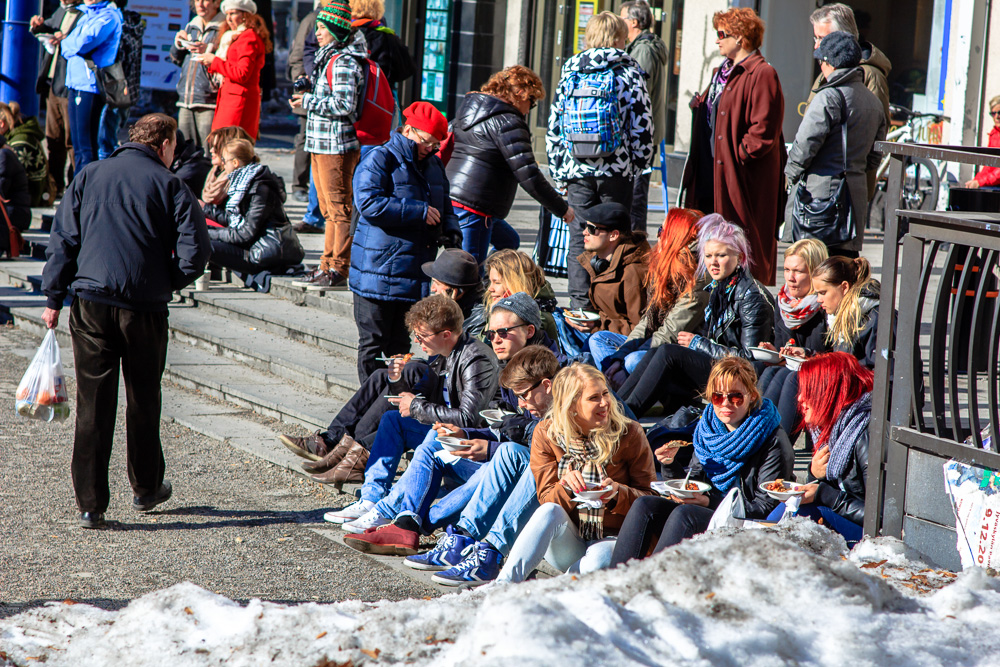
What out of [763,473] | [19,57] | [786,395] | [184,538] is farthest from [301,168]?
[763,473]

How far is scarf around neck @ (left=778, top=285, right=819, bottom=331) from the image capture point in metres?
6.12

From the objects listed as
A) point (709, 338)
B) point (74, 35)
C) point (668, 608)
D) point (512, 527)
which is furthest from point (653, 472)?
point (74, 35)

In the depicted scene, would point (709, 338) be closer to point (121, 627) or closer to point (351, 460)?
point (351, 460)

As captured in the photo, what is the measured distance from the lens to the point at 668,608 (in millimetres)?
2727

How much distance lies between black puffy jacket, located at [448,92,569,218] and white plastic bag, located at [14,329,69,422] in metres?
2.98

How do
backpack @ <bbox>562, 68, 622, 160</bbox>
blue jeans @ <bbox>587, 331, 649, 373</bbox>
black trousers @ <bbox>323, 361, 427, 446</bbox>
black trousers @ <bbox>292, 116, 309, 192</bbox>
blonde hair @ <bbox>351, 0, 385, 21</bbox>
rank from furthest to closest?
black trousers @ <bbox>292, 116, 309, 192</bbox>, blonde hair @ <bbox>351, 0, 385, 21</bbox>, backpack @ <bbox>562, 68, 622, 160</bbox>, blue jeans @ <bbox>587, 331, 649, 373</bbox>, black trousers @ <bbox>323, 361, 427, 446</bbox>

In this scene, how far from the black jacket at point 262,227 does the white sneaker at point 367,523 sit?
450 centimetres

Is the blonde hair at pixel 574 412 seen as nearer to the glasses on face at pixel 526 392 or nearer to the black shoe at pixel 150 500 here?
the glasses on face at pixel 526 392

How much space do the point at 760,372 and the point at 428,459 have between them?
1763 mm

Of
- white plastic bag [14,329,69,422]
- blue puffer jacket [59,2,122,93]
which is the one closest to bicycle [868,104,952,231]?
blue puffer jacket [59,2,122,93]

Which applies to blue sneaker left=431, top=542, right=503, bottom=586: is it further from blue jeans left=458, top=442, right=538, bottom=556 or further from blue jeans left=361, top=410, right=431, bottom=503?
blue jeans left=361, top=410, right=431, bottom=503

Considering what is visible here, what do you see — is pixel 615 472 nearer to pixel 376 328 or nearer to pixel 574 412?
pixel 574 412

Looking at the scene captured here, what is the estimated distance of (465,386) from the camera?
5656 mm

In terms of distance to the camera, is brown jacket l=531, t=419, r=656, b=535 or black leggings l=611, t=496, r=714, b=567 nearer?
black leggings l=611, t=496, r=714, b=567
